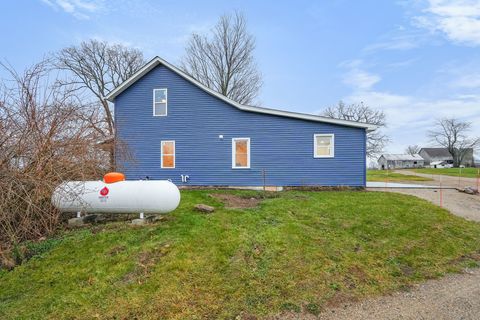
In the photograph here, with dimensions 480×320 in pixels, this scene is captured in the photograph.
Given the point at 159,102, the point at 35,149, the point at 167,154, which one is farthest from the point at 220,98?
the point at 35,149

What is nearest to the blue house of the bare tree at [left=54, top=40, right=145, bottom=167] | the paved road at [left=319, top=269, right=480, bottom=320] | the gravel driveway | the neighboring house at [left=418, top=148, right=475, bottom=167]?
the gravel driveway

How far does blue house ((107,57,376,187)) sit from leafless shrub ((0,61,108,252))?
6295 mm

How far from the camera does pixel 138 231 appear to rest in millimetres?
5938

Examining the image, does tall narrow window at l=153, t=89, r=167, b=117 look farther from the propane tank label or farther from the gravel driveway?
the gravel driveway

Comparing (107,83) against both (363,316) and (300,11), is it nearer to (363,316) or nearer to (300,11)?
(300,11)

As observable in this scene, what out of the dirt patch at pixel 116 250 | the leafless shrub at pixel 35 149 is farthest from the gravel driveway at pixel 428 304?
the leafless shrub at pixel 35 149

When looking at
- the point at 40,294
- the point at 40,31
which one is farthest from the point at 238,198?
the point at 40,31

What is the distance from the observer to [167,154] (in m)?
14.0

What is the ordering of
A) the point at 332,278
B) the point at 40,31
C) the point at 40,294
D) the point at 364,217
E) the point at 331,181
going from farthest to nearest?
1. the point at 331,181
2. the point at 40,31
3. the point at 364,217
4. the point at 332,278
5. the point at 40,294

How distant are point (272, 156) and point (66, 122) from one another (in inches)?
347

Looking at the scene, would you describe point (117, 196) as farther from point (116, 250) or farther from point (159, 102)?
point (159, 102)

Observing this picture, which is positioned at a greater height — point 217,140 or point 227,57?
point 227,57

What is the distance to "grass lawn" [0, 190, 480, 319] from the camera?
373cm

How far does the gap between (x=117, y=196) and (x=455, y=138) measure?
7486 cm
